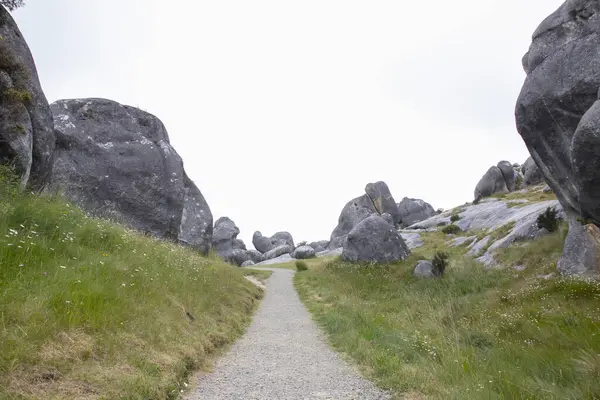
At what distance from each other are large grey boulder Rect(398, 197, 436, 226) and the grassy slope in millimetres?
69399

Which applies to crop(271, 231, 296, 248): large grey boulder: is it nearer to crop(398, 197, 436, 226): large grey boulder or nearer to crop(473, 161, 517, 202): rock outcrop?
crop(398, 197, 436, 226): large grey boulder

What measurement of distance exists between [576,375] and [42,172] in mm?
12565

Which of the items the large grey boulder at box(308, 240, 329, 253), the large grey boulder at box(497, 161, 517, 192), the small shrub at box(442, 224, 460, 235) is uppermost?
the large grey boulder at box(497, 161, 517, 192)

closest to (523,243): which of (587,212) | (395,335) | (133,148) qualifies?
(587,212)

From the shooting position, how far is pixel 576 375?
18.5 ft

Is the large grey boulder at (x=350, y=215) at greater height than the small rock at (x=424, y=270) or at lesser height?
greater

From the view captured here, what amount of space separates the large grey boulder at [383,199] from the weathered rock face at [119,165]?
5655cm

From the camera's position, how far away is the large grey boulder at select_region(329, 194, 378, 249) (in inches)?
2867

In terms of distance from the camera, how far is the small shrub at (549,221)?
64.5 feet

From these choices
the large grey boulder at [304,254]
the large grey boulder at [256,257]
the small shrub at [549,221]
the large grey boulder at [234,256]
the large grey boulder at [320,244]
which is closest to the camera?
the small shrub at [549,221]

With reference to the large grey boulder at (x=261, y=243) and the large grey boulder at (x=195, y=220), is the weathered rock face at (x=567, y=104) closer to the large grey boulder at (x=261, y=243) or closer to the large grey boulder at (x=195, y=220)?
the large grey boulder at (x=195, y=220)

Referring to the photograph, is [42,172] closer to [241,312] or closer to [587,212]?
[241,312]

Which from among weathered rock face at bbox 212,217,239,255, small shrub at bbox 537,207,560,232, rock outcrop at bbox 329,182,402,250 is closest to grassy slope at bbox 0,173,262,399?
small shrub at bbox 537,207,560,232

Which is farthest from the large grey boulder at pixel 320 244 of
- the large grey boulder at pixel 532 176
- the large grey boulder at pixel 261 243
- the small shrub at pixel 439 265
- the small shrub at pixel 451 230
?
the small shrub at pixel 439 265
